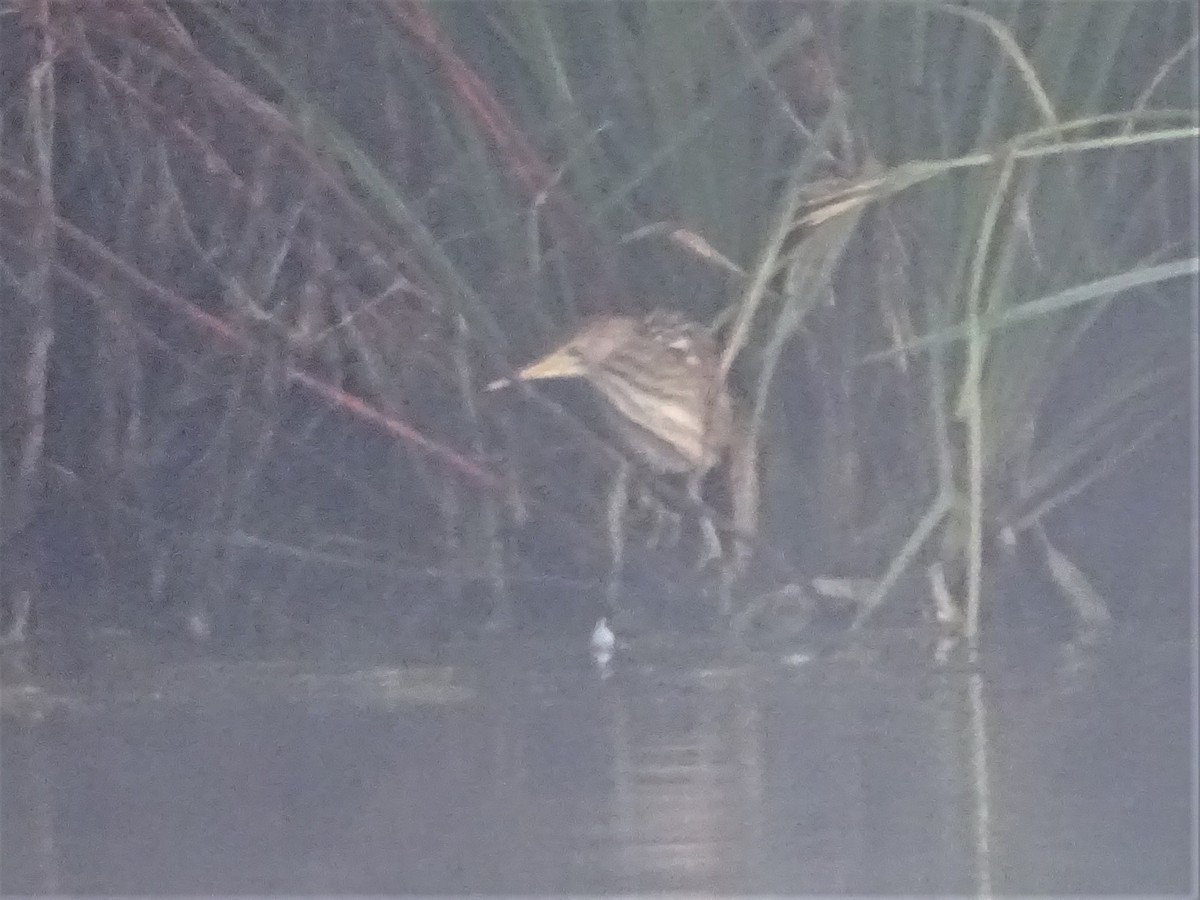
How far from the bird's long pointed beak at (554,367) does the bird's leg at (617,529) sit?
58 millimetres

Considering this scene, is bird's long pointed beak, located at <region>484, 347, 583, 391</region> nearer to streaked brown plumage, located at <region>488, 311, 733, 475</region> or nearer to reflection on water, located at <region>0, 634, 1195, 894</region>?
streaked brown plumage, located at <region>488, 311, 733, 475</region>

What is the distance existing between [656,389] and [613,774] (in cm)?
28

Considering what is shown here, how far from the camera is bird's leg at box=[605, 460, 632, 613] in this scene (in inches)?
37.4

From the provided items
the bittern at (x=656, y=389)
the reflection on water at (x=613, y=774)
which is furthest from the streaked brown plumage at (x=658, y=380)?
the reflection on water at (x=613, y=774)

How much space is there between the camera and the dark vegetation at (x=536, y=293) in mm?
924

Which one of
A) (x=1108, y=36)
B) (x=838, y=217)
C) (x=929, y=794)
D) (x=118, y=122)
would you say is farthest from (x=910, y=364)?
(x=118, y=122)

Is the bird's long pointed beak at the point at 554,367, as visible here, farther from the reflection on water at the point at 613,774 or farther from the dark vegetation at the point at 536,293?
the reflection on water at the point at 613,774

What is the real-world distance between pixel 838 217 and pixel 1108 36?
0.56ft

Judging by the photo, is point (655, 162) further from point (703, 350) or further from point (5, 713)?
point (5, 713)

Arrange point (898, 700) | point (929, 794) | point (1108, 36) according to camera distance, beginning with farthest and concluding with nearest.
→ point (1108, 36), point (898, 700), point (929, 794)

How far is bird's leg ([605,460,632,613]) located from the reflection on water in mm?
42

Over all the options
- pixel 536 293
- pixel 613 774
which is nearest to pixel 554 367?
pixel 536 293

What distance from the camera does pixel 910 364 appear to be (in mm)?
938

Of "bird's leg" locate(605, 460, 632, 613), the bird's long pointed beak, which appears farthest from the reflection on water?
the bird's long pointed beak
